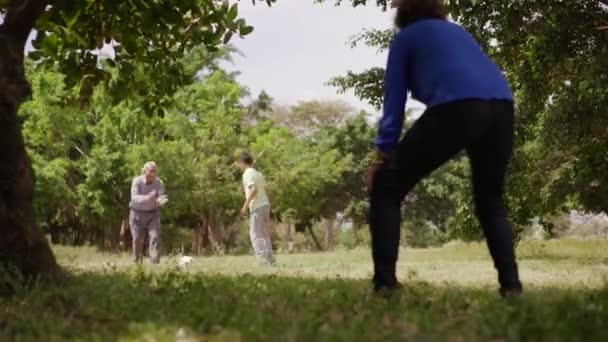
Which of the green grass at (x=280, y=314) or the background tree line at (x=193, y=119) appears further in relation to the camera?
the background tree line at (x=193, y=119)

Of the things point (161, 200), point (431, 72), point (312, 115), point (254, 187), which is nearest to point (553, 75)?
point (254, 187)

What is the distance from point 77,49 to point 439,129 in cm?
563

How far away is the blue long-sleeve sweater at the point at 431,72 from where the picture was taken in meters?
4.71

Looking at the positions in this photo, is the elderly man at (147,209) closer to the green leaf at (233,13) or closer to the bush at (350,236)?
the green leaf at (233,13)

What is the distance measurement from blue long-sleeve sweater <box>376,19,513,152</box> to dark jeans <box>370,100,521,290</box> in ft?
0.30

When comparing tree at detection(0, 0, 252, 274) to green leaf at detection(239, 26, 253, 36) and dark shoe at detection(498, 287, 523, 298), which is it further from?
dark shoe at detection(498, 287, 523, 298)

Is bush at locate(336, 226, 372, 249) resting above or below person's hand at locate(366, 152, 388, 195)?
above

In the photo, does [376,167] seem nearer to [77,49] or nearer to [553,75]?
[77,49]

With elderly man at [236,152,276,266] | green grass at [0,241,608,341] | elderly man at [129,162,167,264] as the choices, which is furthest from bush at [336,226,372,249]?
green grass at [0,241,608,341]

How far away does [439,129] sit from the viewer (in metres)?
4.64

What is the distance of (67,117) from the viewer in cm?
4175

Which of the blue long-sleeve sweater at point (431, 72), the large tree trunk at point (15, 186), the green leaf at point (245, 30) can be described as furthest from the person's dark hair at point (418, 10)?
the large tree trunk at point (15, 186)

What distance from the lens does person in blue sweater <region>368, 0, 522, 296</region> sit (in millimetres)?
4656

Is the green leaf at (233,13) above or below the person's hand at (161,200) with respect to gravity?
above
